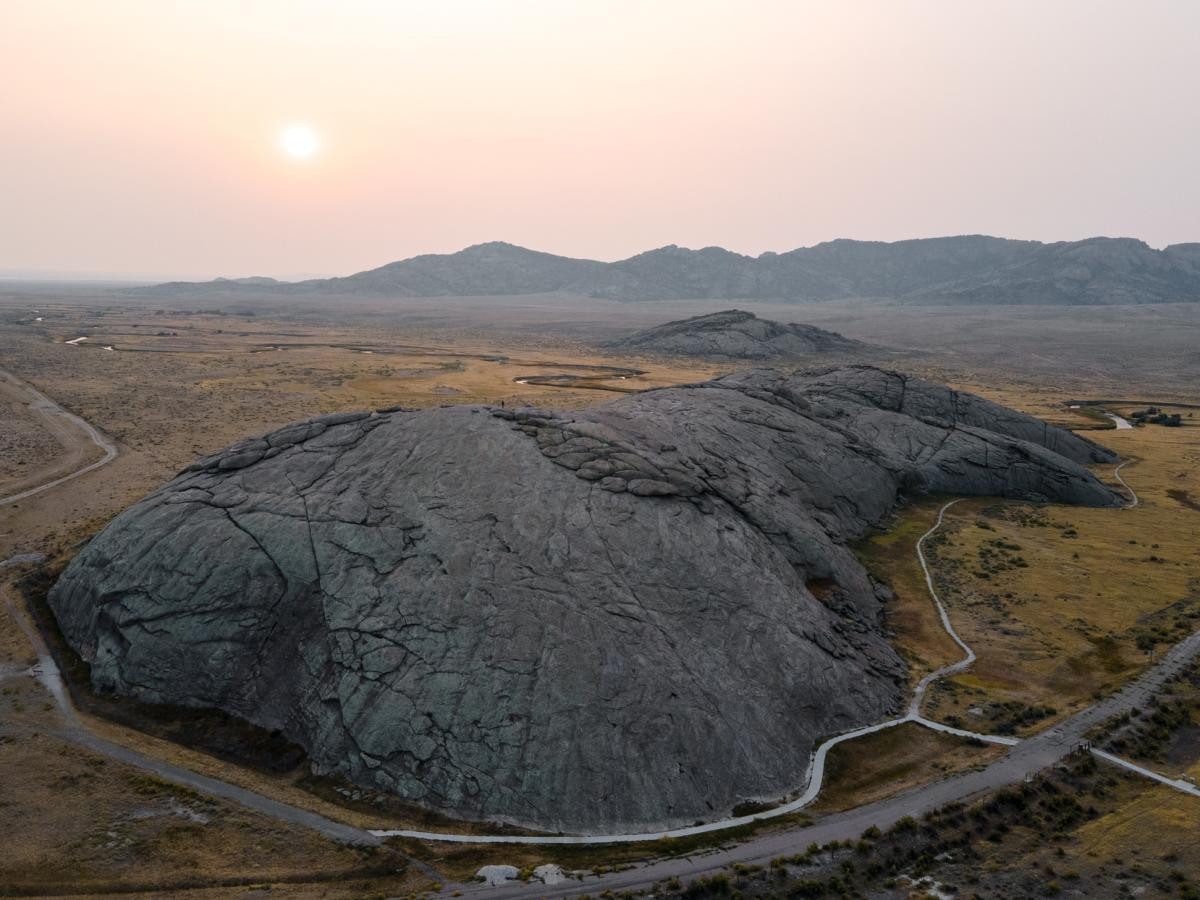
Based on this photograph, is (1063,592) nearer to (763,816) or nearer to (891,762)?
(891,762)

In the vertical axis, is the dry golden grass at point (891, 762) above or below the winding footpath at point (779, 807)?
below

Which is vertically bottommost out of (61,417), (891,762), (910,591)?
(891,762)

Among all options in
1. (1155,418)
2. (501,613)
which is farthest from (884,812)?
(1155,418)

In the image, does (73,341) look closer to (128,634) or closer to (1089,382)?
(128,634)

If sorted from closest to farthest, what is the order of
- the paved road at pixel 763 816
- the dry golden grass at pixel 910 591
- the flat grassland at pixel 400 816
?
the flat grassland at pixel 400 816 < the paved road at pixel 763 816 < the dry golden grass at pixel 910 591

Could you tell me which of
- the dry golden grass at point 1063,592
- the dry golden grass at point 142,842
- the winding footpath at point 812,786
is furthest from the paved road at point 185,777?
the dry golden grass at point 1063,592

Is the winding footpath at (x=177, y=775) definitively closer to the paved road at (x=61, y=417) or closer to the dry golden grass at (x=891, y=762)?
the dry golden grass at (x=891, y=762)
